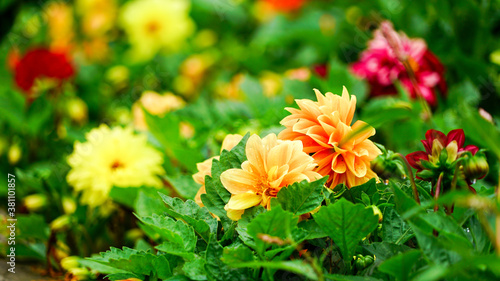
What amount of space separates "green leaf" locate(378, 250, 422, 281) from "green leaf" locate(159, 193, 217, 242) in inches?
8.0

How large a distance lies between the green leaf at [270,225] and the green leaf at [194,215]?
3.0 inches

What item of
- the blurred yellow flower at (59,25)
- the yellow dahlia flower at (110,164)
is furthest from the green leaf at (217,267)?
the blurred yellow flower at (59,25)

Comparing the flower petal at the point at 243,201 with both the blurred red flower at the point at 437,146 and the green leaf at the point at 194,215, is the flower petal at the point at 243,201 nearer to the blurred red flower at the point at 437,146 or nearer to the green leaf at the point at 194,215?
the green leaf at the point at 194,215

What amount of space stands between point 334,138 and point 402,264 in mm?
173

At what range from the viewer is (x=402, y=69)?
1.10 metres

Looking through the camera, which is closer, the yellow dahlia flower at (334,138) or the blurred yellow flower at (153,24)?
the yellow dahlia flower at (334,138)

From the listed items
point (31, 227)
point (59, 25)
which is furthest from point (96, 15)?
point (31, 227)

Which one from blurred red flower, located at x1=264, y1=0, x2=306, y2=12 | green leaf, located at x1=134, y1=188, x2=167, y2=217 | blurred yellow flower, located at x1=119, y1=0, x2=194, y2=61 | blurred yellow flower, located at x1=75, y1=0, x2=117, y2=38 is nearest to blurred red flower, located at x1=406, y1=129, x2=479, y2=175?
green leaf, located at x1=134, y1=188, x2=167, y2=217

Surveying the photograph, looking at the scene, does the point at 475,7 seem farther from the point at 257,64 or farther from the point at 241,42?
the point at 241,42

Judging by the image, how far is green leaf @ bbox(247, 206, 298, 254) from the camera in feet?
1.46

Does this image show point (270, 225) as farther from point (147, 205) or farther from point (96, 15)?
point (96, 15)

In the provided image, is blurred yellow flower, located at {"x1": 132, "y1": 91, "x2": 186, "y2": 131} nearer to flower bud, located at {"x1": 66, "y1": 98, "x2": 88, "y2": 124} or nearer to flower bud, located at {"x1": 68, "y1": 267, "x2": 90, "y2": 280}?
flower bud, located at {"x1": 66, "y1": 98, "x2": 88, "y2": 124}

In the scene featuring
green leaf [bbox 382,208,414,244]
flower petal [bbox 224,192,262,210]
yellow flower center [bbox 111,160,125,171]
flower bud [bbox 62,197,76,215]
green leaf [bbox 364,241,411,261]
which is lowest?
flower bud [bbox 62,197,76,215]

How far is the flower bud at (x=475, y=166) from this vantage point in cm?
49
